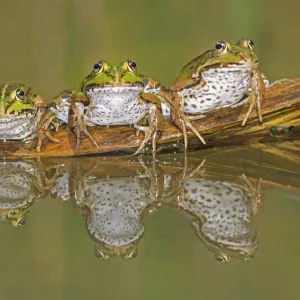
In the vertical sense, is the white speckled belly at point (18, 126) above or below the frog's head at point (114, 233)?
above

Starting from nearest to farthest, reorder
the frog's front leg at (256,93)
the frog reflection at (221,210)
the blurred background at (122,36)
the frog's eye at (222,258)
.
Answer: the frog's eye at (222,258), the frog reflection at (221,210), the frog's front leg at (256,93), the blurred background at (122,36)

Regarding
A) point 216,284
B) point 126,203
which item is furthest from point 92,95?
point 216,284

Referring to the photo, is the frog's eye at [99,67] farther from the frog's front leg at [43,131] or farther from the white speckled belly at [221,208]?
the white speckled belly at [221,208]

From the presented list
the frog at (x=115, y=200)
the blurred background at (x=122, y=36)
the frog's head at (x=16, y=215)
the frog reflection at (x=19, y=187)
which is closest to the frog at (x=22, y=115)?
the frog reflection at (x=19, y=187)

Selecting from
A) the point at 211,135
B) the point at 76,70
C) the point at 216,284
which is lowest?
the point at 216,284

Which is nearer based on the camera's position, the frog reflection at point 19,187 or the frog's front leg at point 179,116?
the frog reflection at point 19,187

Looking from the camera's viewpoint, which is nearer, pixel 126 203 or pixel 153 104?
pixel 126 203

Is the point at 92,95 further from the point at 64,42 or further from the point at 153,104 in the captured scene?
the point at 64,42

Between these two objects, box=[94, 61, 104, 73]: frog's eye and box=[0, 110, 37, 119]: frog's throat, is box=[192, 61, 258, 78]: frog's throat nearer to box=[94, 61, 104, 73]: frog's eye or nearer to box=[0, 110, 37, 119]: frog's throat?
box=[94, 61, 104, 73]: frog's eye
